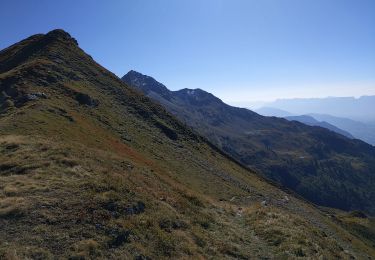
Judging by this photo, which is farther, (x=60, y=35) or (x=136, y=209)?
(x=60, y=35)

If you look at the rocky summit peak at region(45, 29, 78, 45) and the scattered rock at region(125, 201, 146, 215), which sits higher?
the rocky summit peak at region(45, 29, 78, 45)

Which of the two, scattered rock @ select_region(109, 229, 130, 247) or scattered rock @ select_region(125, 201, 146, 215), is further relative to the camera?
scattered rock @ select_region(125, 201, 146, 215)

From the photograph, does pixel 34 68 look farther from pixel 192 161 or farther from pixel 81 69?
pixel 192 161

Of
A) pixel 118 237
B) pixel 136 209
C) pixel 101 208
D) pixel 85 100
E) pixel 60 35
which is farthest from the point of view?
pixel 60 35

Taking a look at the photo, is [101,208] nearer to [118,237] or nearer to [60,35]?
[118,237]

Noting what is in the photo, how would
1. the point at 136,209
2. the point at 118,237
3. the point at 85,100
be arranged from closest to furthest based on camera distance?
the point at 118,237
the point at 136,209
the point at 85,100

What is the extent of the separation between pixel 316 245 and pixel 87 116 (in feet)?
157

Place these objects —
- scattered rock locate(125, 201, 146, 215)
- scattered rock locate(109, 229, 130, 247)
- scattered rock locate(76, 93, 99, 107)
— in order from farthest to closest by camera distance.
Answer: scattered rock locate(76, 93, 99, 107) < scattered rock locate(125, 201, 146, 215) < scattered rock locate(109, 229, 130, 247)

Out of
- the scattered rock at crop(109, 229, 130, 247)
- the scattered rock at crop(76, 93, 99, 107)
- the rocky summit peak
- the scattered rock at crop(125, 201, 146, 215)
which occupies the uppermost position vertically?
the rocky summit peak

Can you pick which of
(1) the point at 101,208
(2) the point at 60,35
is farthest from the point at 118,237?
(2) the point at 60,35

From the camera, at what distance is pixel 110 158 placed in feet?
127

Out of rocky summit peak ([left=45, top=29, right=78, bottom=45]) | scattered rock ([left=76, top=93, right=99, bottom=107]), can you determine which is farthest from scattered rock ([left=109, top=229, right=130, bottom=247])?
rocky summit peak ([left=45, top=29, right=78, bottom=45])

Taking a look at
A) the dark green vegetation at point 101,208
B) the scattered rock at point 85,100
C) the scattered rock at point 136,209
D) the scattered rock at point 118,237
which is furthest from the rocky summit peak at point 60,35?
the scattered rock at point 118,237

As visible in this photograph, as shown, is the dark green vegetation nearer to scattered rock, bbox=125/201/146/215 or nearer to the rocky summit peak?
scattered rock, bbox=125/201/146/215
